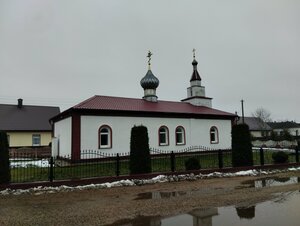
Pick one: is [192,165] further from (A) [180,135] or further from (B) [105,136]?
(A) [180,135]

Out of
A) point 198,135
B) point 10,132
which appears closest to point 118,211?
point 198,135

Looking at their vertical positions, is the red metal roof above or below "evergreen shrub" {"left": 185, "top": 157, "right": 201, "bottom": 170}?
above

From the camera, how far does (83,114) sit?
771 inches

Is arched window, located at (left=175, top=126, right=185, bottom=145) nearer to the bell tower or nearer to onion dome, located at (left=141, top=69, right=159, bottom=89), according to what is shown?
onion dome, located at (left=141, top=69, right=159, bottom=89)

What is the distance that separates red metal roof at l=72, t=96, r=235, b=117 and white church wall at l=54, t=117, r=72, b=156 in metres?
1.73

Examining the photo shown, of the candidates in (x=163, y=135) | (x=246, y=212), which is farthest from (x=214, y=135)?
(x=246, y=212)

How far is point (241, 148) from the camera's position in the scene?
571 inches

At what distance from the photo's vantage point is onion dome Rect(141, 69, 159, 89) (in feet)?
91.4

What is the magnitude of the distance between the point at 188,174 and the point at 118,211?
6.20 m

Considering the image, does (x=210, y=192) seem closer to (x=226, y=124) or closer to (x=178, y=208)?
(x=178, y=208)

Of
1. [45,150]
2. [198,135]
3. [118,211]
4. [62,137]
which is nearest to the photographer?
[118,211]

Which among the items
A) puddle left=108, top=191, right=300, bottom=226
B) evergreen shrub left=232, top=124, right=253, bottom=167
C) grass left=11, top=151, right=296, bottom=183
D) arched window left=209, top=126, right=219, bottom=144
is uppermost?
arched window left=209, top=126, right=219, bottom=144

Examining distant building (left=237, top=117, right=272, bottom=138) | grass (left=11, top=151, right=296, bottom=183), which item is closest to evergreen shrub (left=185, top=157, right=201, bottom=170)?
grass (left=11, top=151, right=296, bottom=183)

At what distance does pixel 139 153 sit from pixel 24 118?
2603cm
